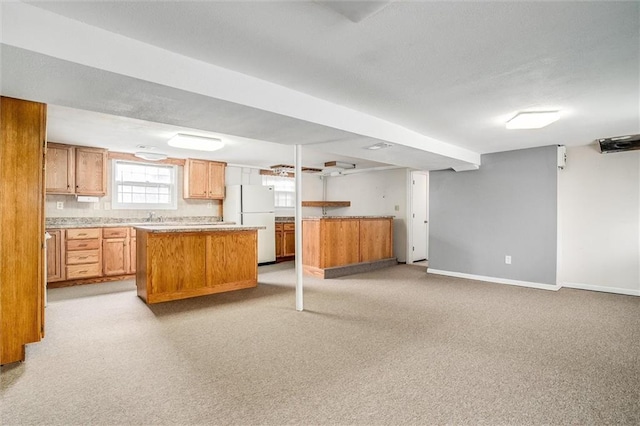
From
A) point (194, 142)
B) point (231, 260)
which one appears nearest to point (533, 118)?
point (231, 260)

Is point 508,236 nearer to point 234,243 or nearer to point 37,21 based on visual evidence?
point 234,243

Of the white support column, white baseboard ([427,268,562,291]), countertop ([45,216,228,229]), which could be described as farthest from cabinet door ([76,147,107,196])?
white baseboard ([427,268,562,291])

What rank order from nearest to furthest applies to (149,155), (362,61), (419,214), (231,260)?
(362,61), (231,260), (149,155), (419,214)

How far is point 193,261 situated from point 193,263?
26mm

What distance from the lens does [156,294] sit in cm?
394

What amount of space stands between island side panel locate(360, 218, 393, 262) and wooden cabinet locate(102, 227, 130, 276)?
13.9ft

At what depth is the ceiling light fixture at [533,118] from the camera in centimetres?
314

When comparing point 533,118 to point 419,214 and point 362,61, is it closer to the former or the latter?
point 362,61

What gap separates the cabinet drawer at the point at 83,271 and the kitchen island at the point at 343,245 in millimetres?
3429

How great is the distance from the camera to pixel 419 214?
23.9 feet

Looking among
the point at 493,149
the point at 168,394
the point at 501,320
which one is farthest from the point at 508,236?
the point at 168,394

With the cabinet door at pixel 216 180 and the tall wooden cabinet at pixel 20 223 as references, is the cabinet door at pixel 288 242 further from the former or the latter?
the tall wooden cabinet at pixel 20 223

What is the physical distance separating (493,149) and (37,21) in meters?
5.39

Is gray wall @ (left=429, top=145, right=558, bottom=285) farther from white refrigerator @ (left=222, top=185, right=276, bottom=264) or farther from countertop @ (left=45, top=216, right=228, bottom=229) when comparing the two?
countertop @ (left=45, top=216, right=228, bottom=229)
